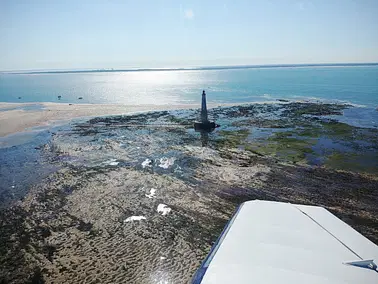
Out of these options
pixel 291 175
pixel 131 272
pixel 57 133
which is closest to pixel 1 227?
pixel 131 272

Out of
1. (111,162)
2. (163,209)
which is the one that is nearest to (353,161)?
(163,209)

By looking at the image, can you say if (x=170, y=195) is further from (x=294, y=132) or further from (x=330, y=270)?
(x=294, y=132)

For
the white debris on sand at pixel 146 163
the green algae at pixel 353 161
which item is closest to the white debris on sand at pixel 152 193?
the white debris on sand at pixel 146 163

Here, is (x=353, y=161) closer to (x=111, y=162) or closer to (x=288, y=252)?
(x=288, y=252)

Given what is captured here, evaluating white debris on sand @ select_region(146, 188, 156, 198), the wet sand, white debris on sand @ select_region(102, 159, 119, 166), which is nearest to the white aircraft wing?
the wet sand

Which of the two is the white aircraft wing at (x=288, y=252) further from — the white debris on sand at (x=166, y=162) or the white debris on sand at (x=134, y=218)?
the white debris on sand at (x=166, y=162)
